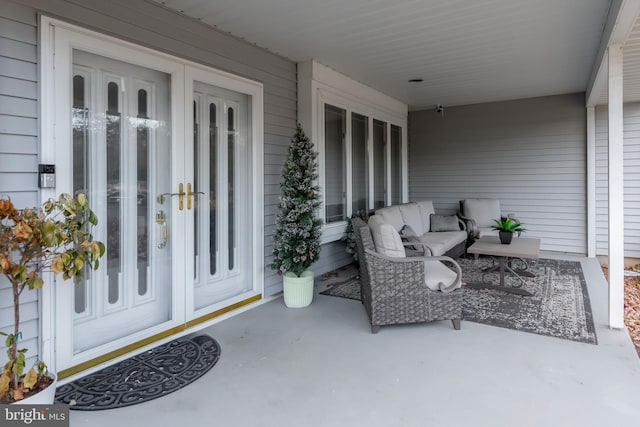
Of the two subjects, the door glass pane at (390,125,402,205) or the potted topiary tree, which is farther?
the door glass pane at (390,125,402,205)

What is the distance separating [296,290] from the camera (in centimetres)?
401

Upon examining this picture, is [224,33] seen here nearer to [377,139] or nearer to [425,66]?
[425,66]

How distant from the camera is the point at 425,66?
496 cm

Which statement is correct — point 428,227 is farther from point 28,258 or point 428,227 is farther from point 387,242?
point 28,258

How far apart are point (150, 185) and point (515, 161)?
Answer: 20.6 ft

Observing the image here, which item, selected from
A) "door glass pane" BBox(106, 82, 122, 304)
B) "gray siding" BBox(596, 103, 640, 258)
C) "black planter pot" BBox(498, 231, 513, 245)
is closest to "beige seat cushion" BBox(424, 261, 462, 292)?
"black planter pot" BBox(498, 231, 513, 245)

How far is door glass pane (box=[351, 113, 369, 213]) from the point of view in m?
5.85

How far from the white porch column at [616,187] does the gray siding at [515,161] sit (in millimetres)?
3639

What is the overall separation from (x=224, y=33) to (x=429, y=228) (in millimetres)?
4348

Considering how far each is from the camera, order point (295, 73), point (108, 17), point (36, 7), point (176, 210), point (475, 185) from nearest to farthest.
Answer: point (36, 7) < point (108, 17) < point (176, 210) < point (295, 73) < point (475, 185)

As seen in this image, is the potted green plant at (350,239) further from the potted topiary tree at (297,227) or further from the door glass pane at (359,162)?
the potted topiary tree at (297,227)

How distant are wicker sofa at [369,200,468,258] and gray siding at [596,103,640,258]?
7.48 feet

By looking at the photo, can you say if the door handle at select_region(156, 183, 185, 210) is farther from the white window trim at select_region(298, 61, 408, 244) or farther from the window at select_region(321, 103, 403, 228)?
the window at select_region(321, 103, 403, 228)

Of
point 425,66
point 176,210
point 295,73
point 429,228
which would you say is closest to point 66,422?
point 176,210
